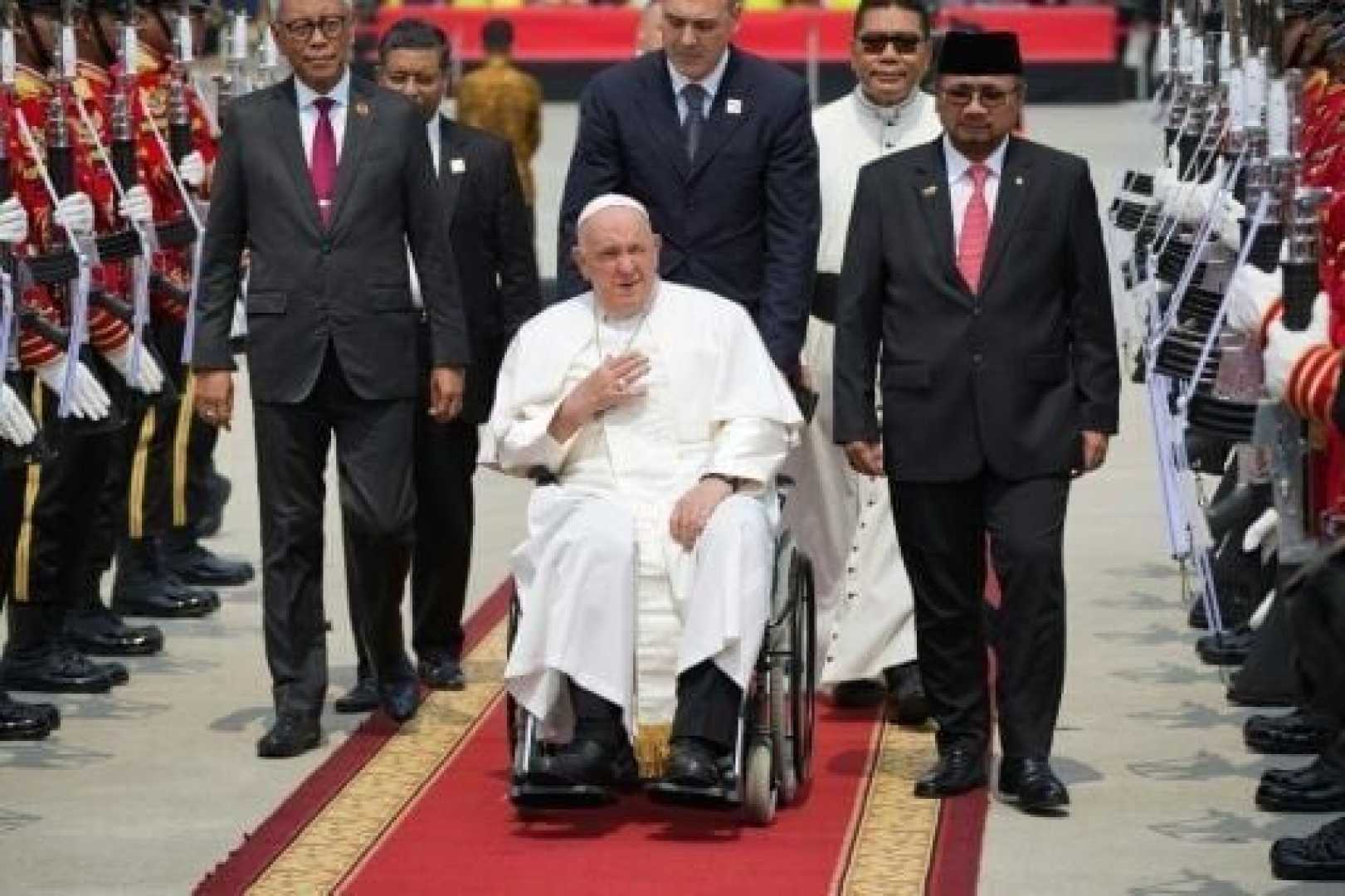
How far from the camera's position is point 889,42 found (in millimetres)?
10484

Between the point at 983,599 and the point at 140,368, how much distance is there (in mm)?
2724

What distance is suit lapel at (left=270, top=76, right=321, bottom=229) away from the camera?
9930 mm

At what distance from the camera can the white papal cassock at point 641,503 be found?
8.86 metres

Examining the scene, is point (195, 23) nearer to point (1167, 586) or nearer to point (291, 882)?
point (1167, 586)

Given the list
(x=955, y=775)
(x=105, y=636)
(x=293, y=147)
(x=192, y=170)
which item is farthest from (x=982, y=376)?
(x=192, y=170)

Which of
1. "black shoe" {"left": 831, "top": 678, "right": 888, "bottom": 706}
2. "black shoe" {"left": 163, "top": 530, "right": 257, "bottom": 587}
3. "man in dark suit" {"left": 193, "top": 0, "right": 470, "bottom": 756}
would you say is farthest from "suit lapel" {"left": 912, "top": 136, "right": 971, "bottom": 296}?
"black shoe" {"left": 163, "top": 530, "right": 257, "bottom": 587}

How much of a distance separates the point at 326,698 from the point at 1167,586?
10.8ft

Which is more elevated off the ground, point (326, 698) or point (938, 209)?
point (938, 209)

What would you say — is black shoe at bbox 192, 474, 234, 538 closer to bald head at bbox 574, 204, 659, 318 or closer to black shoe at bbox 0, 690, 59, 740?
black shoe at bbox 0, 690, 59, 740

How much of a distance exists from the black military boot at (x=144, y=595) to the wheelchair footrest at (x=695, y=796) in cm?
361

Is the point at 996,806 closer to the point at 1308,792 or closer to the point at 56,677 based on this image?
the point at 1308,792

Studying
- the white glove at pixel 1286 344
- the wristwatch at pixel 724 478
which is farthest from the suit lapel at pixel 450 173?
the white glove at pixel 1286 344

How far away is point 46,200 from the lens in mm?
10250

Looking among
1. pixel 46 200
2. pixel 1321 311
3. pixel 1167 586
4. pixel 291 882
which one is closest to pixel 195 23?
pixel 46 200
